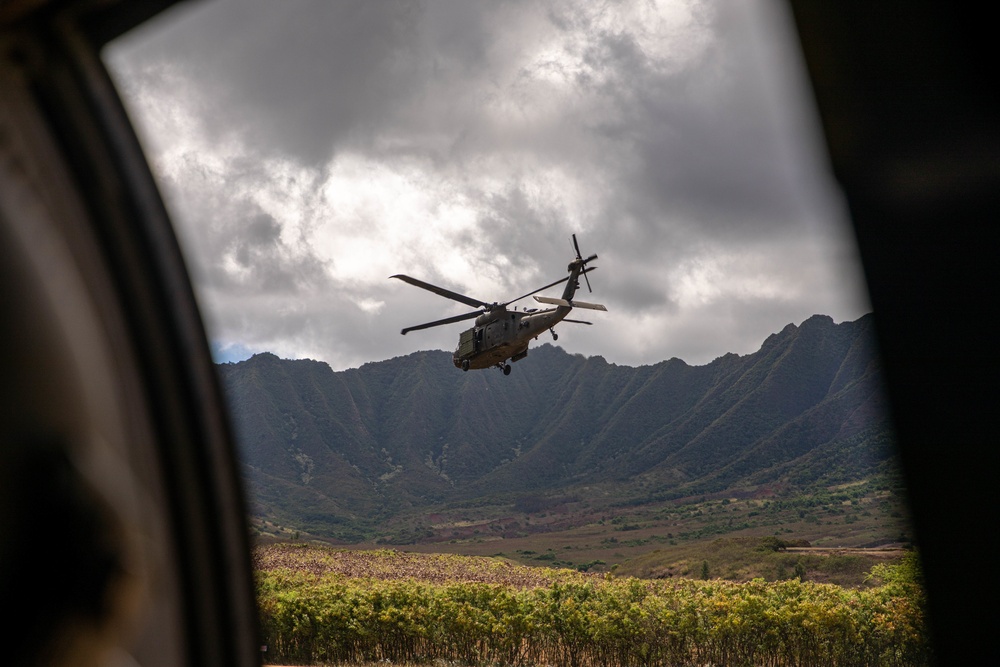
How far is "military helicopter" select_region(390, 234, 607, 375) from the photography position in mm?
20597

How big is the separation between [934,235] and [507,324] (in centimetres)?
2056

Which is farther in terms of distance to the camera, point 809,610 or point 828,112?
point 809,610

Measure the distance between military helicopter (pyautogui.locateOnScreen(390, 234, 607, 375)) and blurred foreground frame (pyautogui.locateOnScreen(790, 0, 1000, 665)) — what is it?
18526 mm

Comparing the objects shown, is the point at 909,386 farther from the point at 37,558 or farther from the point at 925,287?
the point at 37,558

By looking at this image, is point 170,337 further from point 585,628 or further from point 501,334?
point 501,334

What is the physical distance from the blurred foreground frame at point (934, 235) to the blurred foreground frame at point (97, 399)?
102 centimetres

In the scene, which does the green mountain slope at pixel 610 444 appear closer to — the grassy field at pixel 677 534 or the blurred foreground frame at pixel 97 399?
the grassy field at pixel 677 534

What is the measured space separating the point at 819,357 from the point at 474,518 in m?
90.6

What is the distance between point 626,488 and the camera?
129250mm

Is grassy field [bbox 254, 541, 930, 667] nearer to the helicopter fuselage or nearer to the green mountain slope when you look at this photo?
the helicopter fuselage

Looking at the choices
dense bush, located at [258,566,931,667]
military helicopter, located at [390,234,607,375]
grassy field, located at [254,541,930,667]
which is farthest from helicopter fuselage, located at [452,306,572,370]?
dense bush, located at [258,566,931,667]

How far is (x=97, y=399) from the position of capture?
99 centimetres

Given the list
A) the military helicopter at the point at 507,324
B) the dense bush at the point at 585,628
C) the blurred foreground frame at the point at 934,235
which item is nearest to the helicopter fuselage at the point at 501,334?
the military helicopter at the point at 507,324

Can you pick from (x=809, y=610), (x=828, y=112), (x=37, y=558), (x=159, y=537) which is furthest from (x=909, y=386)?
(x=809, y=610)
